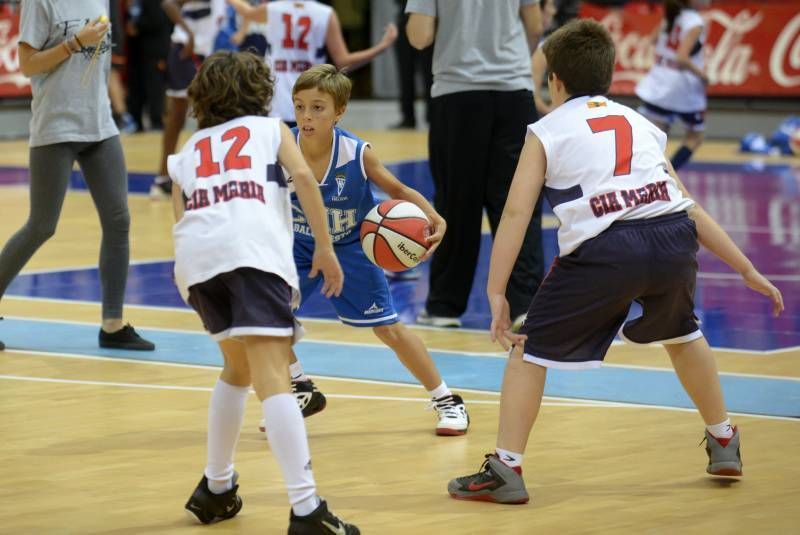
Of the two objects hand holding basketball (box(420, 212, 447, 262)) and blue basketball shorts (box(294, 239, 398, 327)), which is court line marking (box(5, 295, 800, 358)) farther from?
hand holding basketball (box(420, 212, 447, 262))

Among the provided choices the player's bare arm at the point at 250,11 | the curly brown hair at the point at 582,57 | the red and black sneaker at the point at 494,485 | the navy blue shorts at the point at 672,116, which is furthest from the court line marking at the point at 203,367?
the navy blue shorts at the point at 672,116

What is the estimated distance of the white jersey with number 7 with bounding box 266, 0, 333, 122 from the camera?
11969 millimetres

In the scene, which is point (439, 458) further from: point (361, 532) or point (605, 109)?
point (605, 109)

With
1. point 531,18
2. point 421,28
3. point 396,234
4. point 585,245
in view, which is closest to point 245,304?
point 585,245

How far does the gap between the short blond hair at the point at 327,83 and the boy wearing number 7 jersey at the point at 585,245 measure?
43.7 inches

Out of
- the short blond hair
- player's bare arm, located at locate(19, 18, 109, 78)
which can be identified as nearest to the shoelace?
the short blond hair

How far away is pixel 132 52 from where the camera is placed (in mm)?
24875

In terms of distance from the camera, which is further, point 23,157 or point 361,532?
point 23,157

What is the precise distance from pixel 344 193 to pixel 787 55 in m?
16.0

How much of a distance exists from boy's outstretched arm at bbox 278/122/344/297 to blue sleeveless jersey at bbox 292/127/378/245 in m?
1.53

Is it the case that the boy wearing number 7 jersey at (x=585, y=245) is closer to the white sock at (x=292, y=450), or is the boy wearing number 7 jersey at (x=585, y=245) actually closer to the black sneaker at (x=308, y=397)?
the white sock at (x=292, y=450)

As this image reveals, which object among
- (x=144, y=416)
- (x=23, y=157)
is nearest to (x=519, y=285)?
(x=144, y=416)

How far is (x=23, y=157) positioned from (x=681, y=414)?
14.6 meters

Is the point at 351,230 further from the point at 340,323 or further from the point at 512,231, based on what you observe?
the point at 340,323
